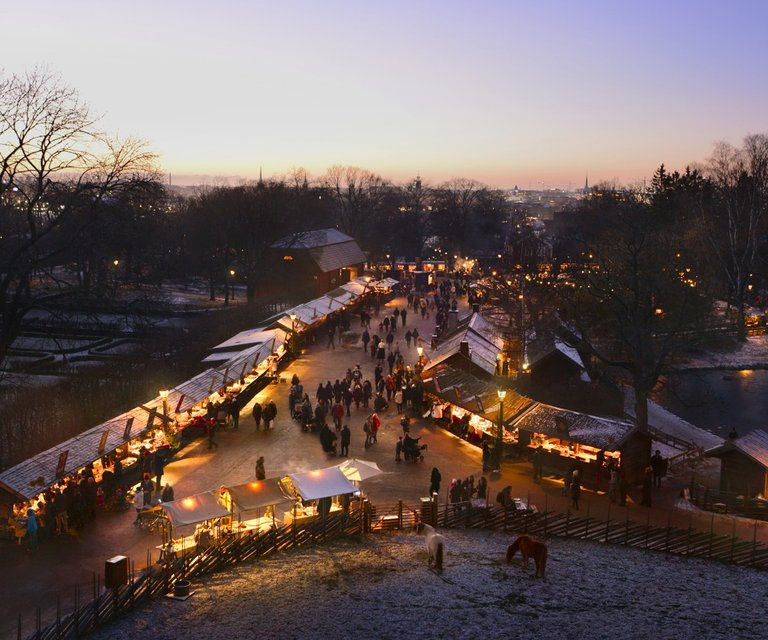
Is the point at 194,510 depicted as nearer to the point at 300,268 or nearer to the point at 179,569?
the point at 179,569

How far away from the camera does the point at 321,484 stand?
16.8 metres

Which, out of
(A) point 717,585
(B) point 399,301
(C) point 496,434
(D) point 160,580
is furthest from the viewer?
(B) point 399,301

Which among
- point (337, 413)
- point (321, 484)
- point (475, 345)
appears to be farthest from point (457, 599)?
point (475, 345)

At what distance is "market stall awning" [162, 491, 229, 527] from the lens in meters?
14.9

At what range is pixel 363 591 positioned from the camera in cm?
1323

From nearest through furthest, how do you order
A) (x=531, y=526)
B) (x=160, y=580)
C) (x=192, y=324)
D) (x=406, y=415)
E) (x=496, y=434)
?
(x=160, y=580) → (x=531, y=526) → (x=496, y=434) → (x=406, y=415) → (x=192, y=324)

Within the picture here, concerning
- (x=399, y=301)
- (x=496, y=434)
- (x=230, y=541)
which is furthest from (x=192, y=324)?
(x=230, y=541)

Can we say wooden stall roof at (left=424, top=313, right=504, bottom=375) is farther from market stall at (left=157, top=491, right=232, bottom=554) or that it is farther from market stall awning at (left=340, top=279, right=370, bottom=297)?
market stall at (left=157, top=491, right=232, bottom=554)

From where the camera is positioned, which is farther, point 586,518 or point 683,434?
point 683,434

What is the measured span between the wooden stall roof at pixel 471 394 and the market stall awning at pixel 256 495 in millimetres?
8579

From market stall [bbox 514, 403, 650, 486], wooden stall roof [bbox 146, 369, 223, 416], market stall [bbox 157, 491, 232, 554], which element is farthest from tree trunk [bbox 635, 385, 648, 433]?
market stall [bbox 157, 491, 232, 554]

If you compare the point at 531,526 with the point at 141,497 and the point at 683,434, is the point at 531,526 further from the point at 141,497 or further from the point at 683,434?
the point at 683,434

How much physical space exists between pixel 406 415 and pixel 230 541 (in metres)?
12.9

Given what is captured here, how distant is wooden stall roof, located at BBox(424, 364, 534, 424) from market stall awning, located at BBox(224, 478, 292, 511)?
8.58m
